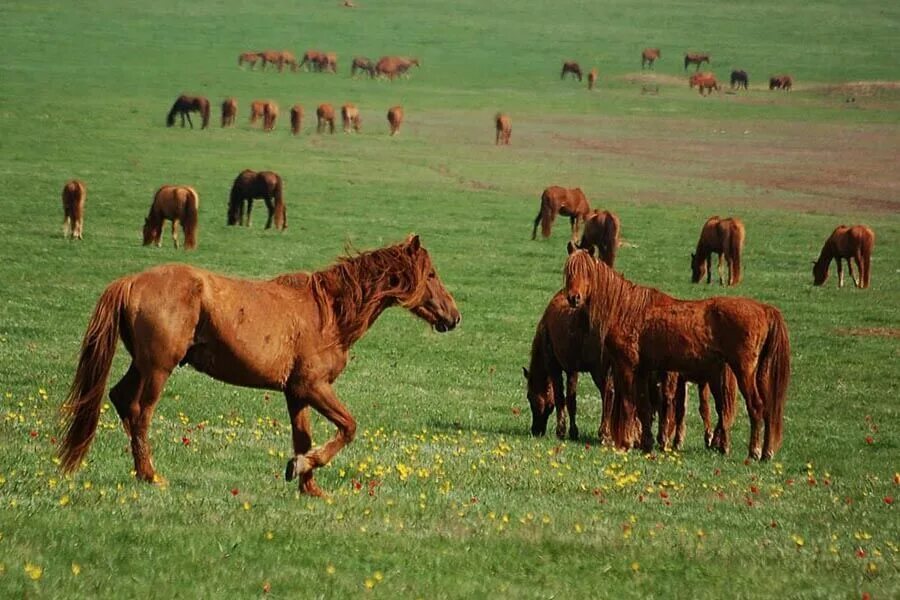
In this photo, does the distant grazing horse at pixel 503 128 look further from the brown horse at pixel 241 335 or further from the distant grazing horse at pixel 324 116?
the brown horse at pixel 241 335

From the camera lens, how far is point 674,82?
290ft

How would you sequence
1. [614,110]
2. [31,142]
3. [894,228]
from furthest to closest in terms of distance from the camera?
[614,110] < [31,142] < [894,228]

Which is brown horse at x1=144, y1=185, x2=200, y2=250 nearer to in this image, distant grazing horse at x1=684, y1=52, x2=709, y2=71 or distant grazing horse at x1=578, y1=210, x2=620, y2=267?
distant grazing horse at x1=578, y1=210, x2=620, y2=267

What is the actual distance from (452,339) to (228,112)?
43581 millimetres

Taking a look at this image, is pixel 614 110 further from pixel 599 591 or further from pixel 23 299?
pixel 599 591

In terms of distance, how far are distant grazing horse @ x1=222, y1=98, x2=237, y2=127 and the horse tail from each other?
55923 millimetres

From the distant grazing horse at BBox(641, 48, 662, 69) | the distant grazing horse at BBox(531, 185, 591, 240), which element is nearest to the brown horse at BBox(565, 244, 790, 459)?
the distant grazing horse at BBox(531, 185, 591, 240)

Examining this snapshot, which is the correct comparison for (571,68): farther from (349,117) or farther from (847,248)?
(847,248)

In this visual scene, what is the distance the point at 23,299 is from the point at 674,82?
6879cm

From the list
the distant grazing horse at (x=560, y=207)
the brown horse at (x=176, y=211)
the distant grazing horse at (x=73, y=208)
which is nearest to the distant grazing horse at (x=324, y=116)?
the distant grazing horse at (x=560, y=207)

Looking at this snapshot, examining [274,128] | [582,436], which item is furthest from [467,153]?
[582,436]

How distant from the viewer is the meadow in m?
8.21

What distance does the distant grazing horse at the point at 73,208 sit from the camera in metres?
31.0

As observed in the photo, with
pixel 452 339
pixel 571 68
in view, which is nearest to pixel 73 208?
pixel 452 339
